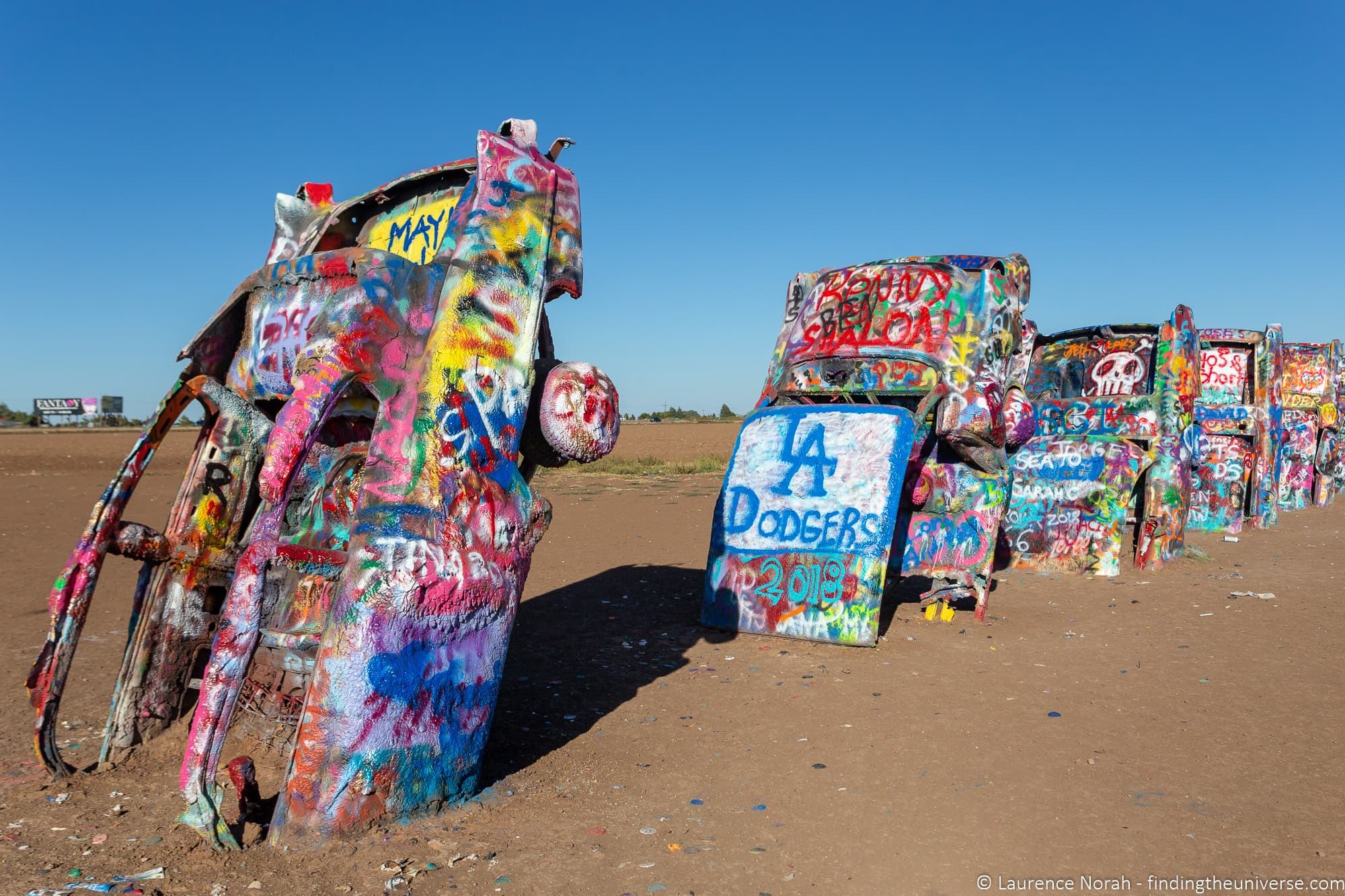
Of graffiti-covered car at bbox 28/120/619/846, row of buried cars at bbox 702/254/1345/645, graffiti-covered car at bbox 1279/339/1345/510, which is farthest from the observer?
graffiti-covered car at bbox 1279/339/1345/510

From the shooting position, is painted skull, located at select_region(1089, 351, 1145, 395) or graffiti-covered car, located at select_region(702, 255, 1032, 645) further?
painted skull, located at select_region(1089, 351, 1145, 395)

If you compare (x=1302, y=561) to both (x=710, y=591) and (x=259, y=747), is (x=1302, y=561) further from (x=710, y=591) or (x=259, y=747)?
(x=259, y=747)

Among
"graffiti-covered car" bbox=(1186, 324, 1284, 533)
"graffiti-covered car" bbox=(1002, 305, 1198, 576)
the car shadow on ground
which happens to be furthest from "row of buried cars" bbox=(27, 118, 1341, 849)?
"graffiti-covered car" bbox=(1186, 324, 1284, 533)

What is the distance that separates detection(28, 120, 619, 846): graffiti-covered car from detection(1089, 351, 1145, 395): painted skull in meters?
7.95

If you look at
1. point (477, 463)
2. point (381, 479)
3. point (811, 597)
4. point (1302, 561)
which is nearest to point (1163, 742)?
point (811, 597)

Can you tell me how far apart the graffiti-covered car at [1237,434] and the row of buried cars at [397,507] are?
7.55 m

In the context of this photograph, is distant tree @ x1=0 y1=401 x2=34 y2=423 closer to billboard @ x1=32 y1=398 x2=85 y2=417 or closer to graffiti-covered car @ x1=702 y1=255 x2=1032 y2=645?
billboard @ x1=32 y1=398 x2=85 y2=417

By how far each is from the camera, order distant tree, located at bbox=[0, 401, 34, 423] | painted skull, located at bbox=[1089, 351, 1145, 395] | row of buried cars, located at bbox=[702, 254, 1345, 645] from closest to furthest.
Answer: row of buried cars, located at bbox=[702, 254, 1345, 645], painted skull, located at bbox=[1089, 351, 1145, 395], distant tree, located at bbox=[0, 401, 34, 423]

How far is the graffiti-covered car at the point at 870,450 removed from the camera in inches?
254

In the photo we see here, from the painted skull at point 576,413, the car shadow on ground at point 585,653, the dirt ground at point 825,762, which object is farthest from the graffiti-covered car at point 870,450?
the painted skull at point 576,413

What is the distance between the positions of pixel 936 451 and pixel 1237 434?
7.56 meters

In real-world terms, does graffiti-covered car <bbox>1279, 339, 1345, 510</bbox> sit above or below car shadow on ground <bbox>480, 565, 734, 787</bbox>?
above

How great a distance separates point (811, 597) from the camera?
6.45 meters

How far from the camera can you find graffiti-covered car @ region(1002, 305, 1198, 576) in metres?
9.37
